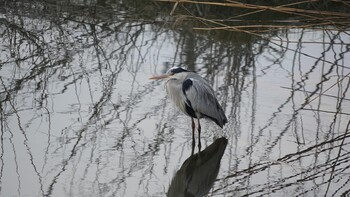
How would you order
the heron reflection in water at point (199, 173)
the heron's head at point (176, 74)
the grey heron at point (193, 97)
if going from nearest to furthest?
1. the heron reflection in water at point (199, 173)
2. the grey heron at point (193, 97)
3. the heron's head at point (176, 74)

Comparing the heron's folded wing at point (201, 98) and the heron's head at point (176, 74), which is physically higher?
the heron's head at point (176, 74)

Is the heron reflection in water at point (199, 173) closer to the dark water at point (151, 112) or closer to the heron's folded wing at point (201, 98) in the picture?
the dark water at point (151, 112)

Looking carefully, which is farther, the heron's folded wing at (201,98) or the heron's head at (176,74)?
the heron's head at (176,74)

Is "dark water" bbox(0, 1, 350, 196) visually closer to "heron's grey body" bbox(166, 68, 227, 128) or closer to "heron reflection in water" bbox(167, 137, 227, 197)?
"heron reflection in water" bbox(167, 137, 227, 197)

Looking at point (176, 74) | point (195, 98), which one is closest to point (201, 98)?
point (195, 98)

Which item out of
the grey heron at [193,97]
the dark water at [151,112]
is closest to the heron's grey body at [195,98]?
the grey heron at [193,97]

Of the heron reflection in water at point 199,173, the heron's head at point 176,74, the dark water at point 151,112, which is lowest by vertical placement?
the heron reflection in water at point 199,173

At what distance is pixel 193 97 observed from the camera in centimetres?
601

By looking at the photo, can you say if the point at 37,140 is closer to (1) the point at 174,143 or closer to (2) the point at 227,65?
(1) the point at 174,143

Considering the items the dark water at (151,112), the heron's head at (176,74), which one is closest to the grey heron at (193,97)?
the heron's head at (176,74)

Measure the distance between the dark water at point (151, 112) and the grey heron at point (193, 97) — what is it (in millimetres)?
170

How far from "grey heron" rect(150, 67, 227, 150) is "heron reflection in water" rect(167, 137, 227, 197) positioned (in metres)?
0.26

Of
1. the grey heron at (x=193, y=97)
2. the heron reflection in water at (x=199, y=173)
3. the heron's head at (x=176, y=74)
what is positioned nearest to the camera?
the heron reflection in water at (x=199, y=173)

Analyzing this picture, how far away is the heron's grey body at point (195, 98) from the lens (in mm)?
5902
